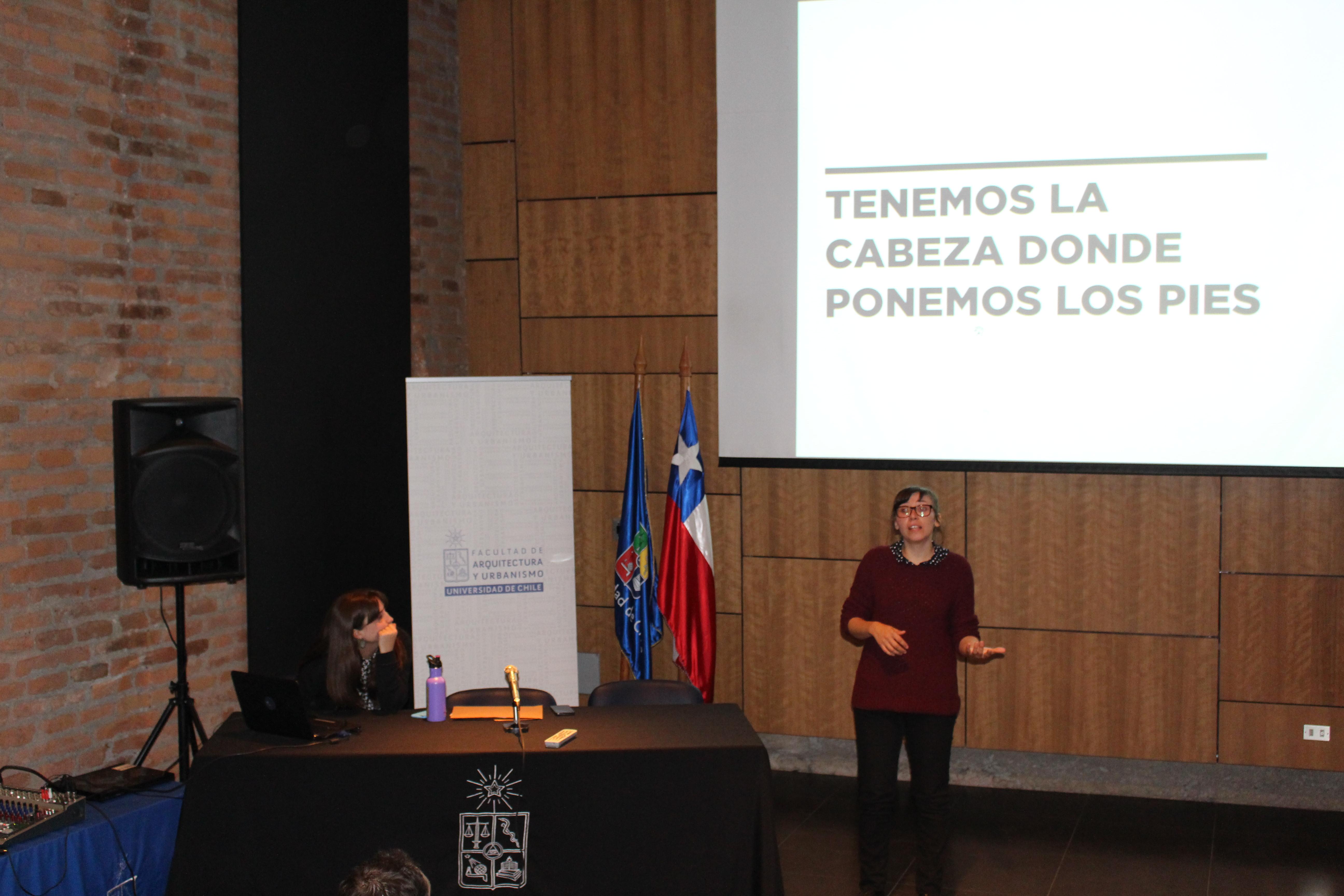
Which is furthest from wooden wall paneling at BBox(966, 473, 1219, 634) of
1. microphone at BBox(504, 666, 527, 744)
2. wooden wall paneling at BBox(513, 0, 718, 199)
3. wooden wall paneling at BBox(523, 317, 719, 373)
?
microphone at BBox(504, 666, 527, 744)

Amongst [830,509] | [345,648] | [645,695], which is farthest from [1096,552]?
[345,648]

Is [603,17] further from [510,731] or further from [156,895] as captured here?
[156,895]

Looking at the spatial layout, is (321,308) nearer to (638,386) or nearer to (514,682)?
(638,386)

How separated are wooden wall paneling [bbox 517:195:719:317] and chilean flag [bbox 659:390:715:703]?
59 cm

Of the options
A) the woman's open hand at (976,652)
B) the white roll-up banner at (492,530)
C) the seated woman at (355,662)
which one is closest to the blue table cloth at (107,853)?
the seated woman at (355,662)

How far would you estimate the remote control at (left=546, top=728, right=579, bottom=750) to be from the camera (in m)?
3.60

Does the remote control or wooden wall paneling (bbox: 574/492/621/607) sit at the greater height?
wooden wall paneling (bbox: 574/492/621/607)

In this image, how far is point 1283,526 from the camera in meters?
5.05

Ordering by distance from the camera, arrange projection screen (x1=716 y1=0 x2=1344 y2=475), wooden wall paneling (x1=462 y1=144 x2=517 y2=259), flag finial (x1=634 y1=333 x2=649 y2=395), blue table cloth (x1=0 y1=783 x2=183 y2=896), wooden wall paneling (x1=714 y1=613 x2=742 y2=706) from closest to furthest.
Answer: blue table cloth (x1=0 y1=783 x2=183 y2=896) < projection screen (x1=716 y1=0 x2=1344 y2=475) < flag finial (x1=634 y1=333 x2=649 y2=395) < wooden wall paneling (x1=714 y1=613 x2=742 y2=706) < wooden wall paneling (x1=462 y1=144 x2=517 y2=259)

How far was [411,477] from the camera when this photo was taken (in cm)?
524

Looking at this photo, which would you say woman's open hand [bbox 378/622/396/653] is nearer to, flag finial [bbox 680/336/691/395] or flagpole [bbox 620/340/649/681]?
flagpole [bbox 620/340/649/681]

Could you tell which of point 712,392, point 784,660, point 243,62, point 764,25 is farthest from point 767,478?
point 243,62

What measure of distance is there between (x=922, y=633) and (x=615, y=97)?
3.20 meters

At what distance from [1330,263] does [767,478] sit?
2577mm
